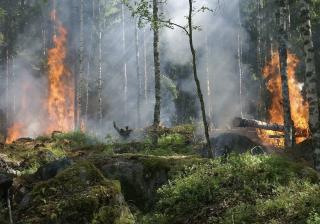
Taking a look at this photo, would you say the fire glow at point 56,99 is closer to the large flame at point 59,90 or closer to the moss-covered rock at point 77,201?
the large flame at point 59,90

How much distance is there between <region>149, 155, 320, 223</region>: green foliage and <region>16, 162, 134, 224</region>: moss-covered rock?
1360mm

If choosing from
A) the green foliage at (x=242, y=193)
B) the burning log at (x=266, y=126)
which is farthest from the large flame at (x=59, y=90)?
the green foliage at (x=242, y=193)

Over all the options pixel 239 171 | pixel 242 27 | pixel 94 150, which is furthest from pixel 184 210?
pixel 242 27

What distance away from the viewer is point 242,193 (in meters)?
8.52

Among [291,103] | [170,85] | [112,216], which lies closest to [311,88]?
[112,216]

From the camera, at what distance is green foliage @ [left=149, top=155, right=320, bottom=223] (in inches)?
285

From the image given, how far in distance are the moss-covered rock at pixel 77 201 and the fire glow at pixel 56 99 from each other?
3279 cm

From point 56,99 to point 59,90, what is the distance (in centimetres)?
97

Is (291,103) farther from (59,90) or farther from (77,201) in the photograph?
(59,90)

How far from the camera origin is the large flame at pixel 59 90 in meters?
41.2

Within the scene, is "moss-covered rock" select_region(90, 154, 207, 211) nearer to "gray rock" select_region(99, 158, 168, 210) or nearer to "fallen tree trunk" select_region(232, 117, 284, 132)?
"gray rock" select_region(99, 158, 168, 210)

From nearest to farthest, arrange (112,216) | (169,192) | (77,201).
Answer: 1. (77,201)
2. (112,216)
3. (169,192)

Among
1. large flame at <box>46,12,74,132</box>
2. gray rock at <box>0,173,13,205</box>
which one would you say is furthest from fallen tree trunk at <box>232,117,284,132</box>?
large flame at <box>46,12,74,132</box>

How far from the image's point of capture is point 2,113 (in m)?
41.9
